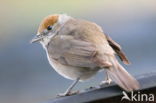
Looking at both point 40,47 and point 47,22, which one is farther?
point 40,47

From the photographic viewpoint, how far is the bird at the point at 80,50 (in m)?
1.51

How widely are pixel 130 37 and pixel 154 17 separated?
255 mm

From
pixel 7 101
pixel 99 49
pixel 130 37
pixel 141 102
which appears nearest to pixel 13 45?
pixel 7 101

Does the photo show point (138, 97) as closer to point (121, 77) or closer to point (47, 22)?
point (121, 77)

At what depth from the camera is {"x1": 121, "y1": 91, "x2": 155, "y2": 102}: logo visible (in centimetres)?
128

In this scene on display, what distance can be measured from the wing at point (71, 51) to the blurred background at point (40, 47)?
56 centimetres

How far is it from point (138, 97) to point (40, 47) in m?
1.46

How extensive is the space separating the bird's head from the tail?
0.26m

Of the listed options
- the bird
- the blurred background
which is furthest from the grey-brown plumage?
the blurred background

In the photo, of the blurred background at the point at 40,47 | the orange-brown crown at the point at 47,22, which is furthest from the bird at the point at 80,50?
the blurred background at the point at 40,47

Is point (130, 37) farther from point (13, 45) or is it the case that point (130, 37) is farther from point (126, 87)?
point (126, 87)

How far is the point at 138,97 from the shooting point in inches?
50.9

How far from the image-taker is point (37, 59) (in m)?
2.62

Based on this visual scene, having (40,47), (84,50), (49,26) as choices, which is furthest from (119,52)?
(40,47)
